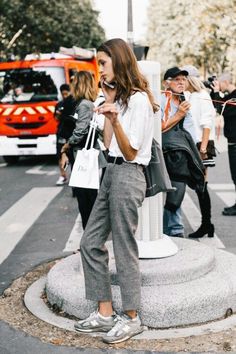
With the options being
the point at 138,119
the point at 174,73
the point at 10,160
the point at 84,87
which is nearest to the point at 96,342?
the point at 138,119

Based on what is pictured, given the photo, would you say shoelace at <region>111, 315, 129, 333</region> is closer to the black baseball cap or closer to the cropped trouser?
the cropped trouser

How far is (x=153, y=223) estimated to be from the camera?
181 inches

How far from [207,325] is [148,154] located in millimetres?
1284

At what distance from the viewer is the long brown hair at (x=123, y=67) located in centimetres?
345

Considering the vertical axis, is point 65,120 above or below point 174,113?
below

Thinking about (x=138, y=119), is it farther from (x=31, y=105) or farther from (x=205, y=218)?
(x=31, y=105)

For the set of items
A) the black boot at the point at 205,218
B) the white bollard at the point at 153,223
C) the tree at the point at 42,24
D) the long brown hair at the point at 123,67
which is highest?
the tree at the point at 42,24

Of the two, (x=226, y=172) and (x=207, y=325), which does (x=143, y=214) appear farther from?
(x=226, y=172)

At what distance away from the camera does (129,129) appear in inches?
138

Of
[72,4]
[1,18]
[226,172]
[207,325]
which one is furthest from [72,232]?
[72,4]

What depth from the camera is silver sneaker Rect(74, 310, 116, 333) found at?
3.80 meters

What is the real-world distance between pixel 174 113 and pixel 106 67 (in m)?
2.13

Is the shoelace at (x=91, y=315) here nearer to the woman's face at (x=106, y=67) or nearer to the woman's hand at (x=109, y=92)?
the woman's hand at (x=109, y=92)

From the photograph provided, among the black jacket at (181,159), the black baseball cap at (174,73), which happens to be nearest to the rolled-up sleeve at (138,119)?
the black jacket at (181,159)
